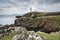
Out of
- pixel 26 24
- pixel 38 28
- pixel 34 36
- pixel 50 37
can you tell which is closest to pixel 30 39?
pixel 34 36

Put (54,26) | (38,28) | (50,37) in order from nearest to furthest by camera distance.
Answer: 1. (50,37)
2. (54,26)
3. (38,28)

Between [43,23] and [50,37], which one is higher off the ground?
[50,37]

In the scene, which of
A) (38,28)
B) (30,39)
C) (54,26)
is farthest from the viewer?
(38,28)

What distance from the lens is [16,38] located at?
119 feet

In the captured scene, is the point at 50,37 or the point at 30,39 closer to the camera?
the point at 30,39

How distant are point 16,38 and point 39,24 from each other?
5925cm

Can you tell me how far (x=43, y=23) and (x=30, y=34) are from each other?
2226 inches

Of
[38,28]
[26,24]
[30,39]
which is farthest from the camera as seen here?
[26,24]

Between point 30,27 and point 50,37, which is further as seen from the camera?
point 30,27

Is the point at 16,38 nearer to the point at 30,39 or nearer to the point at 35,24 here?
the point at 30,39

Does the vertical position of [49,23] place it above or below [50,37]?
below

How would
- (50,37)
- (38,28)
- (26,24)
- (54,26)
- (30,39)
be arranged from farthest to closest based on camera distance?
(26,24) → (38,28) → (54,26) → (50,37) → (30,39)

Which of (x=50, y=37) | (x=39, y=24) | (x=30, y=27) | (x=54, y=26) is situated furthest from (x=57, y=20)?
(x=50, y=37)

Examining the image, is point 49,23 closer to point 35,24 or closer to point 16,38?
point 35,24
